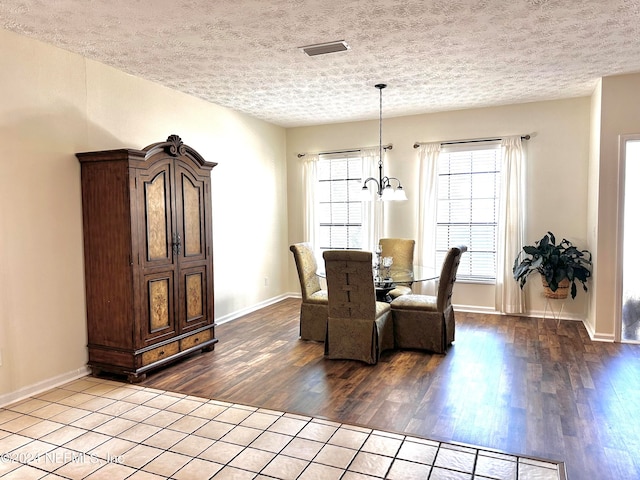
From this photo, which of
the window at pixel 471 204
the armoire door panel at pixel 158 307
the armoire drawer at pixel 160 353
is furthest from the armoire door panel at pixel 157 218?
the window at pixel 471 204

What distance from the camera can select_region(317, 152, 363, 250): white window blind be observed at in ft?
22.4

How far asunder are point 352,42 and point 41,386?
364 centimetres

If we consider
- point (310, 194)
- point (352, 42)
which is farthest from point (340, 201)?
point (352, 42)

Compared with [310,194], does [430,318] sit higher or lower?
lower

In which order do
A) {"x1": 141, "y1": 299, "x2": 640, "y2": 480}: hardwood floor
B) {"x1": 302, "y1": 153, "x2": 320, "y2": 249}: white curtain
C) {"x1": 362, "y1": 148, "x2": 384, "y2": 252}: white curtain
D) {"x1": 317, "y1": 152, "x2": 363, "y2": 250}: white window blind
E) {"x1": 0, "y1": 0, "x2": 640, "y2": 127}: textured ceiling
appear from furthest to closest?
{"x1": 302, "y1": 153, "x2": 320, "y2": 249}: white curtain < {"x1": 317, "y1": 152, "x2": 363, "y2": 250}: white window blind < {"x1": 362, "y1": 148, "x2": 384, "y2": 252}: white curtain < {"x1": 0, "y1": 0, "x2": 640, "y2": 127}: textured ceiling < {"x1": 141, "y1": 299, "x2": 640, "y2": 480}: hardwood floor

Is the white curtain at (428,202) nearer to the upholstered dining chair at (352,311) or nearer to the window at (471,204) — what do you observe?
the window at (471,204)

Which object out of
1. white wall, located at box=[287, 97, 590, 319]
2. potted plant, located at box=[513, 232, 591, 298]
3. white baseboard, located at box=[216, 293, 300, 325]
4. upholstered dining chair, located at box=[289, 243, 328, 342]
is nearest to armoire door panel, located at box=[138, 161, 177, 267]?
upholstered dining chair, located at box=[289, 243, 328, 342]

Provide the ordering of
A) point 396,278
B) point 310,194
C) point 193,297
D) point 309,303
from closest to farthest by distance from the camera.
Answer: point 193,297
point 396,278
point 309,303
point 310,194

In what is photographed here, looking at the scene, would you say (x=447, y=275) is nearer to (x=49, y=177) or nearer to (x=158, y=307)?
(x=158, y=307)

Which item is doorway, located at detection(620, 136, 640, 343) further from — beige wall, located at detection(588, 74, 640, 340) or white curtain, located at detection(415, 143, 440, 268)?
white curtain, located at detection(415, 143, 440, 268)

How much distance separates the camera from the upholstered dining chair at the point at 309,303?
15.8ft

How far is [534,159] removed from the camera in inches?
227

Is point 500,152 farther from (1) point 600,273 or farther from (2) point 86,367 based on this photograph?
(2) point 86,367

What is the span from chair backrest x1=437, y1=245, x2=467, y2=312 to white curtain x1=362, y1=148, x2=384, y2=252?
224 cm
